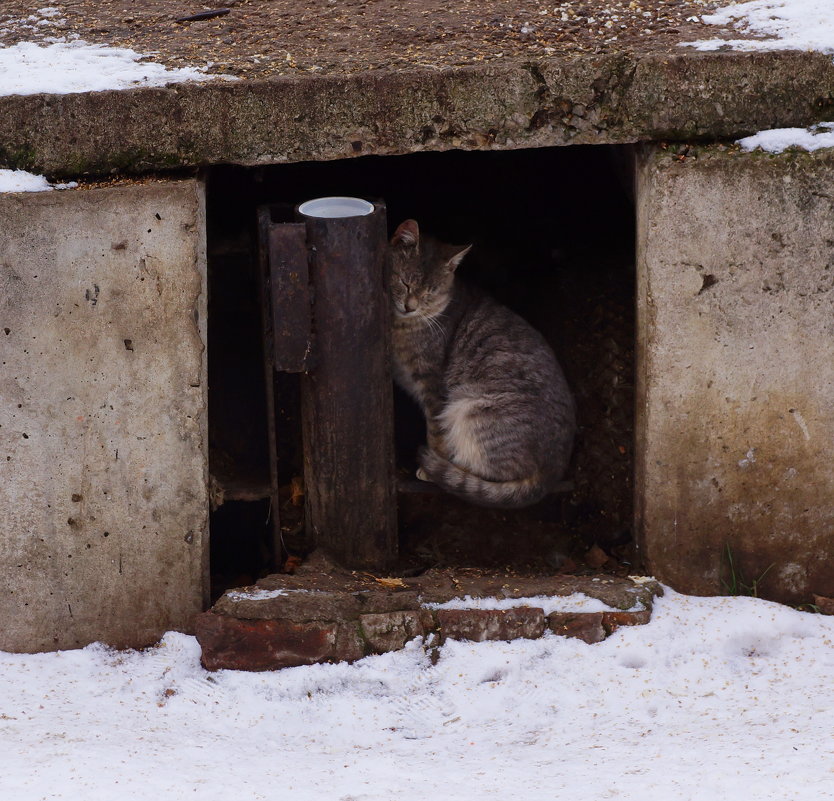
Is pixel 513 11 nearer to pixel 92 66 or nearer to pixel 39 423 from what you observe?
pixel 92 66

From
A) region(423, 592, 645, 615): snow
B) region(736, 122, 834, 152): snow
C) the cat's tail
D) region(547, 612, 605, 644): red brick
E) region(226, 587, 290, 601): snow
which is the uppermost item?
region(736, 122, 834, 152): snow

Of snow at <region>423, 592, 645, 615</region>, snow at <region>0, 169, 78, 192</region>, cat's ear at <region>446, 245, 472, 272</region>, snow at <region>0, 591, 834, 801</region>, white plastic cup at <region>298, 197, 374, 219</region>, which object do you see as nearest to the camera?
snow at <region>0, 591, 834, 801</region>

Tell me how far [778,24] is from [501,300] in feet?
6.49

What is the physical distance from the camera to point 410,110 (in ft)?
10.5

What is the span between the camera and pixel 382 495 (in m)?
3.67

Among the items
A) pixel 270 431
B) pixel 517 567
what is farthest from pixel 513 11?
pixel 517 567

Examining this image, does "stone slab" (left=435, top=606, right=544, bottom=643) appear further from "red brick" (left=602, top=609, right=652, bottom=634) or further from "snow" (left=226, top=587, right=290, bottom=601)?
"snow" (left=226, top=587, right=290, bottom=601)

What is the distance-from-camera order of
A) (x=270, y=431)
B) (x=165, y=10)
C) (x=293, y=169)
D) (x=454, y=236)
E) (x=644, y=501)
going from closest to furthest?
(x=644, y=501)
(x=270, y=431)
(x=165, y=10)
(x=293, y=169)
(x=454, y=236)

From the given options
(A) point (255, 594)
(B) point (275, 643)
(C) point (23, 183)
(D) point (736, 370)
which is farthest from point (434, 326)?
(C) point (23, 183)

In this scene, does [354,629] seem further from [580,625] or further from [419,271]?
[419,271]

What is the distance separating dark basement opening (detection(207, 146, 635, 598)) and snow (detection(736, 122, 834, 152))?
689mm

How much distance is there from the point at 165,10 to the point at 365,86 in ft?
4.25


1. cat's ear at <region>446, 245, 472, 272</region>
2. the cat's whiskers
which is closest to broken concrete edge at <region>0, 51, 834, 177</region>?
cat's ear at <region>446, 245, 472, 272</region>

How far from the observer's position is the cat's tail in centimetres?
388
